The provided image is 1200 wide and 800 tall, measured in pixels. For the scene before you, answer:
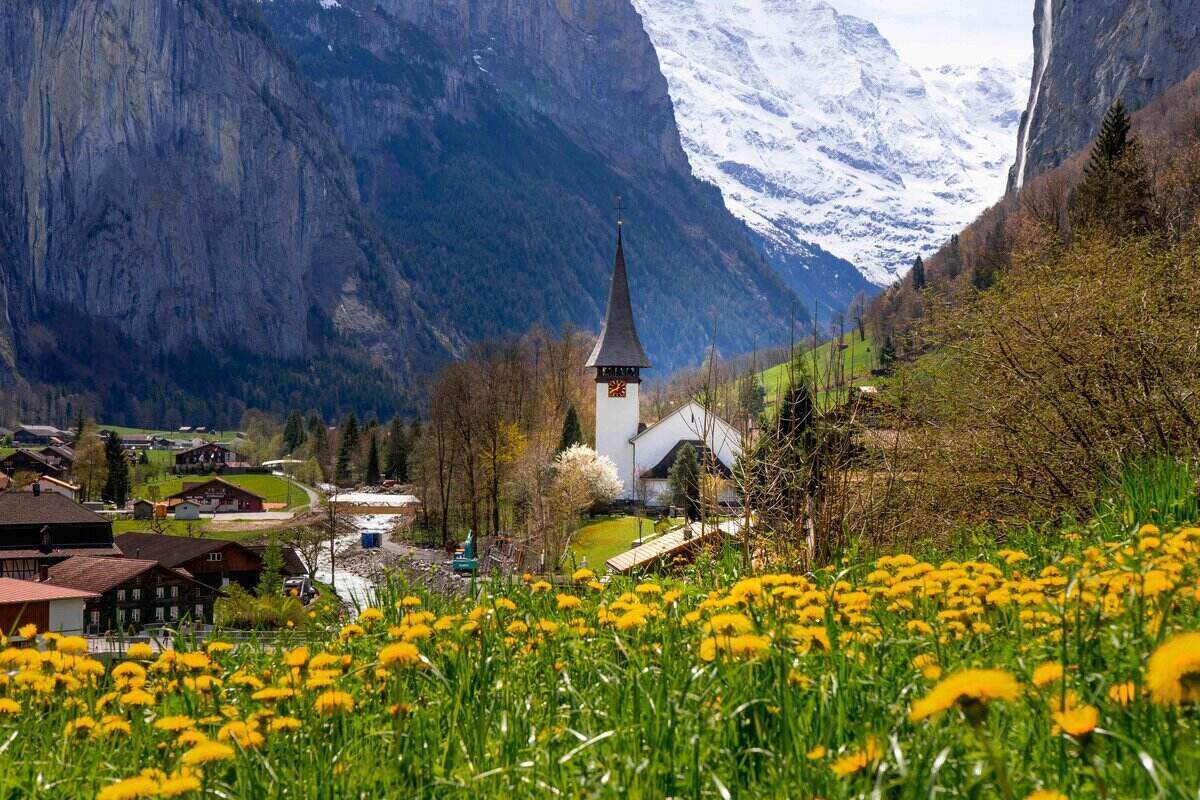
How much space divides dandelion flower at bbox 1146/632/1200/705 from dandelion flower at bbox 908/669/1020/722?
234 mm

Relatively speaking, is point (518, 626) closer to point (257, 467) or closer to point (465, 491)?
point (465, 491)

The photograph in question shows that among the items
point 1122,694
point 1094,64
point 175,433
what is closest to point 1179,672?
point 1122,694

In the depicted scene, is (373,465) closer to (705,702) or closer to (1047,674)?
(705,702)

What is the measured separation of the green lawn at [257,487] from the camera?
102312mm

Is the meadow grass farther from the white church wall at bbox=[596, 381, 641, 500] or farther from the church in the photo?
the white church wall at bbox=[596, 381, 641, 500]

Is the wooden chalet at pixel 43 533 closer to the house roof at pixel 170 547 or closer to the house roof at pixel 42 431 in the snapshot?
the house roof at pixel 170 547

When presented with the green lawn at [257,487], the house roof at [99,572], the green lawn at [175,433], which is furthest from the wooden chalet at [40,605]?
the green lawn at [175,433]

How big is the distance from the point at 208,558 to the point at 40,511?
8.19 metres

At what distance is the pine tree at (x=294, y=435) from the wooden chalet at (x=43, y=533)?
287 feet

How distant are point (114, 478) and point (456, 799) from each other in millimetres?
104121

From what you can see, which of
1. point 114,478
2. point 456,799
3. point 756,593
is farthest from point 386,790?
point 114,478

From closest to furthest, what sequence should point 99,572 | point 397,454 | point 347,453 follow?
point 99,572 < point 397,454 < point 347,453

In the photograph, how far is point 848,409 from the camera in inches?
431

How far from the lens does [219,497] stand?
101m
